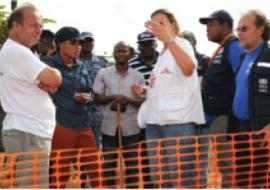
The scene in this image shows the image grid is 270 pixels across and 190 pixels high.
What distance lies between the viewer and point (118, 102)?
7.82m

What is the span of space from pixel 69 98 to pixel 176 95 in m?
1.34

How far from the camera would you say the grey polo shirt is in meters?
7.88

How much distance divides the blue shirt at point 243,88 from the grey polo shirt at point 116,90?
177 cm

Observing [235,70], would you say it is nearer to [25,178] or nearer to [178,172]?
[178,172]

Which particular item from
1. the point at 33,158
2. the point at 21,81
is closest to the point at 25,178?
the point at 33,158

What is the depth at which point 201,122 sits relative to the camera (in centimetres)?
623

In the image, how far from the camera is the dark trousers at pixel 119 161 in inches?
267

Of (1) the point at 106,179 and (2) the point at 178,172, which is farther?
(1) the point at 106,179

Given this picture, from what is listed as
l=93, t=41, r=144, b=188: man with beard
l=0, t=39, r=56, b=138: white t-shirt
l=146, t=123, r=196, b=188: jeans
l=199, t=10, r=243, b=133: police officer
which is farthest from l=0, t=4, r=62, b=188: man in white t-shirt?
l=93, t=41, r=144, b=188: man with beard

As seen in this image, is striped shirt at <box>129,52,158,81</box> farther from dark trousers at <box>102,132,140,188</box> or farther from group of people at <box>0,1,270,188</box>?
dark trousers at <box>102,132,140,188</box>

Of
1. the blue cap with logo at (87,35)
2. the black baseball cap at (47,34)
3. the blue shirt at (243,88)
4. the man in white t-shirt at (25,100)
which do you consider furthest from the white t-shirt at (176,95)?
the blue cap with logo at (87,35)

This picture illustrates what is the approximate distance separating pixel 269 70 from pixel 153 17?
114 cm

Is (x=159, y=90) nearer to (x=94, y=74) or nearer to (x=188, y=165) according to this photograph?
(x=188, y=165)

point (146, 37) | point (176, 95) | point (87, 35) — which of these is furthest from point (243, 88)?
point (87, 35)
